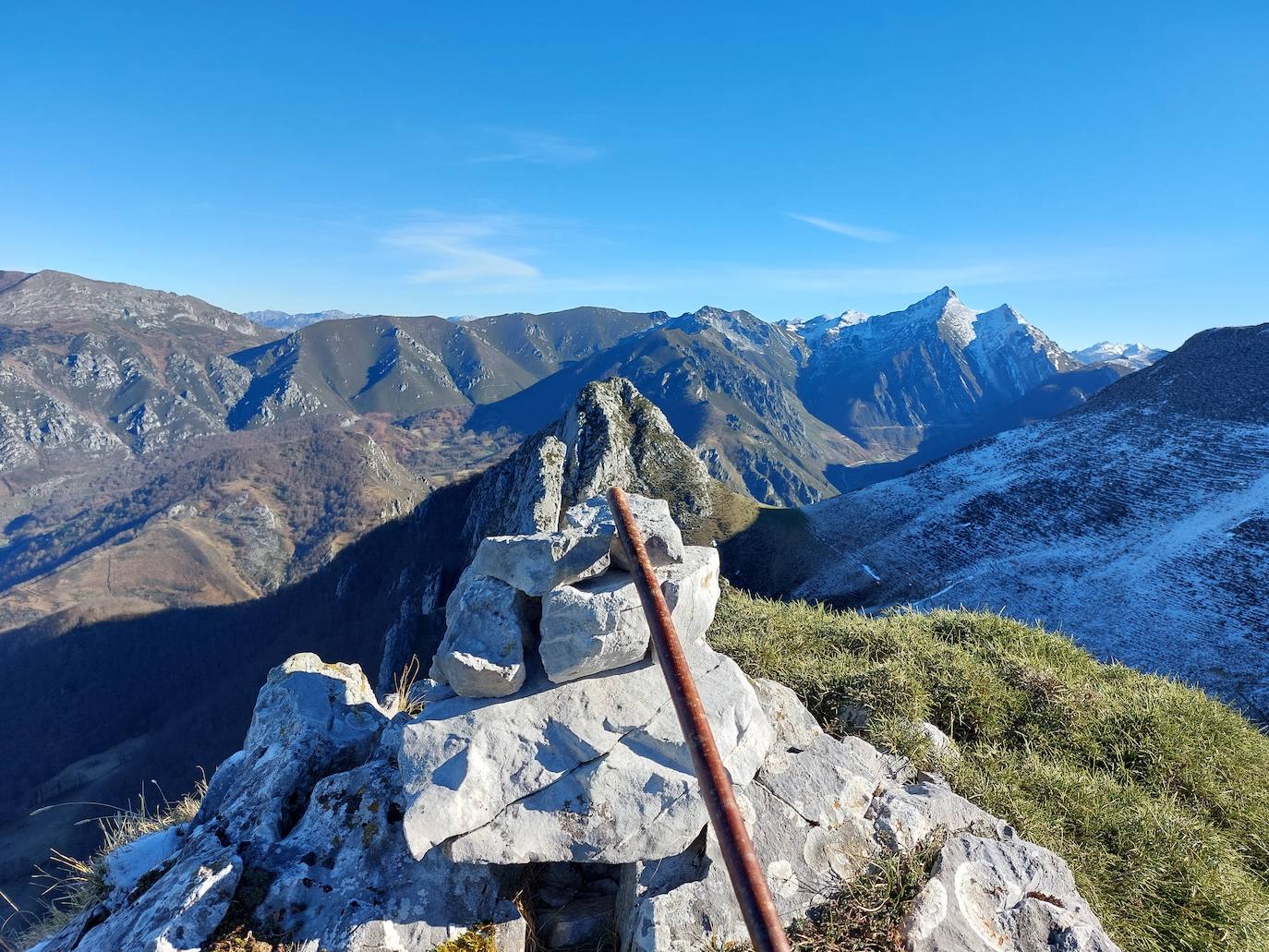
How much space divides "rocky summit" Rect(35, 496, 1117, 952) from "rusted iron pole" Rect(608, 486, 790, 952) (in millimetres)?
960

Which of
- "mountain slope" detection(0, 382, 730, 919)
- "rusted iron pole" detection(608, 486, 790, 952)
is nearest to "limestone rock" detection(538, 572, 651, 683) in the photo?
"rusted iron pole" detection(608, 486, 790, 952)

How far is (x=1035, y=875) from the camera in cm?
607

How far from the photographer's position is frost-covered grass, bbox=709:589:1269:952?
6500 mm

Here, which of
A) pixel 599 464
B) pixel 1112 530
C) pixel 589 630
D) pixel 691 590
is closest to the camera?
pixel 589 630

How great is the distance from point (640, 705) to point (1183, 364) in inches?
3319

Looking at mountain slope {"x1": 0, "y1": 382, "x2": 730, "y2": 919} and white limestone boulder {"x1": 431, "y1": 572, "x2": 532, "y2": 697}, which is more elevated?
white limestone boulder {"x1": 431, "y1": 572, "x2": 532, "y2": 697}

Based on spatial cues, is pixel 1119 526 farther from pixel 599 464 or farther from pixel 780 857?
pixel 780 857

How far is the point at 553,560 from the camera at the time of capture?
21.8 ft

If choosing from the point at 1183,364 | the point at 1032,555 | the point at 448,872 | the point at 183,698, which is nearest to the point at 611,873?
the point at 448,872

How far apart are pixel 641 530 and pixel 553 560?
107 cm

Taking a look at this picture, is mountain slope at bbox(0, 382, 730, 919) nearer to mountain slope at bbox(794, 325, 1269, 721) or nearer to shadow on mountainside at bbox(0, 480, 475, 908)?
shadow on mountainside at bbox(0, 480, 475, 908)

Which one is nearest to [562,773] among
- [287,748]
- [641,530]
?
[641,530]

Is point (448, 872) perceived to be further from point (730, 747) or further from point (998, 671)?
point (998, 671)

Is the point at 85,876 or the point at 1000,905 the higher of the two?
the point at 1000,905
